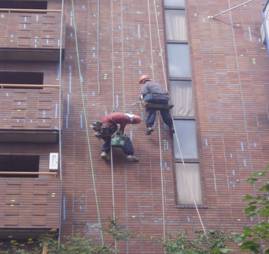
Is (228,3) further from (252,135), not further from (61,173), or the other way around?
(61,173)

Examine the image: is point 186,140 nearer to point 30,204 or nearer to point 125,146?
point 125,146

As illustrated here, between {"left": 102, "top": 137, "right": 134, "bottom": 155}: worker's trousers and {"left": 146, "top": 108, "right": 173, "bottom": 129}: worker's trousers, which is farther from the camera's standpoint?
{"left": 146, "top": 108, "right": 173, "bottom": 129}: worker's trousers

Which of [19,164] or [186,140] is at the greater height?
[186,140]

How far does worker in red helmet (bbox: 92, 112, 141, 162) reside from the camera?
14867 mm

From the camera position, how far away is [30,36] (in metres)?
16.7

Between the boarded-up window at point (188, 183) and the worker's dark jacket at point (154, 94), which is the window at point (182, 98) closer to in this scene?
the worker's dark jacket at point (154, 94)

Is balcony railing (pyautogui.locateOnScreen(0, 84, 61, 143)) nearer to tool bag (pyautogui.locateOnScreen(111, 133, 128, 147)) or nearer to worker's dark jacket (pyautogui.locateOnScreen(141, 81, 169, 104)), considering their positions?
tool bag (pyautogui.locateOnScreen(111, 133, 128, 147))

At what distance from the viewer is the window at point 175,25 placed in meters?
17.8

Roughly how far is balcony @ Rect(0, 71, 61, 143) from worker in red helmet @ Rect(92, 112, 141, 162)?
3.42 feet

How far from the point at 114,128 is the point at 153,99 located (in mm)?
1233

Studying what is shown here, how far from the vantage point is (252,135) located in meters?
16.0

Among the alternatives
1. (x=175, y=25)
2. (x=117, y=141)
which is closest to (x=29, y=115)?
(x=117, y=141)

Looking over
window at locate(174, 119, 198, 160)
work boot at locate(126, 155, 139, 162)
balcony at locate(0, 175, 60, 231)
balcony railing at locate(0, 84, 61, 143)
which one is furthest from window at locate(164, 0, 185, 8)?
balcony at locate(0, 175, 60, 231)

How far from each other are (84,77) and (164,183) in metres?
3.73
